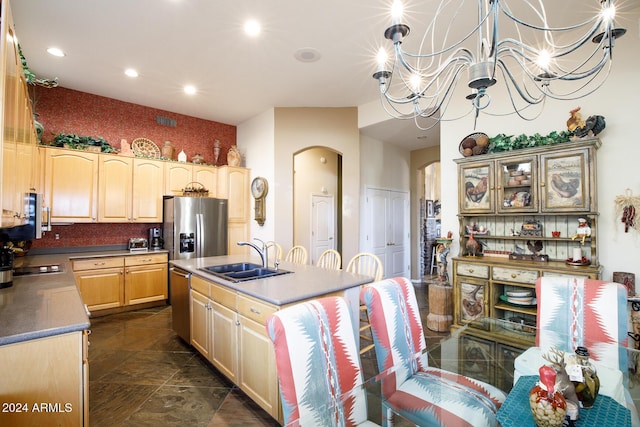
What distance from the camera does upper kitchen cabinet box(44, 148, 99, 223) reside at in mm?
3926

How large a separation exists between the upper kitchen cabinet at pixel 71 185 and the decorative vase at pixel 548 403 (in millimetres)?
5058

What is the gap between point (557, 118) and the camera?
3086 mm

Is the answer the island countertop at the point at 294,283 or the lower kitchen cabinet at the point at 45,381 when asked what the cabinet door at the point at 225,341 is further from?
the lower kitchen cabinet at the point at 45,381

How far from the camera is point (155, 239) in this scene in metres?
4.90

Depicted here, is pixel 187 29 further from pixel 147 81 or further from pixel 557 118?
pixel 557 118

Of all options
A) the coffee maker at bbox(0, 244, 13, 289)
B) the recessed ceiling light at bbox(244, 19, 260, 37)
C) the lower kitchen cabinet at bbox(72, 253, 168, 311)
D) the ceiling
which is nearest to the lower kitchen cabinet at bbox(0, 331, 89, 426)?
the coffee maker at bbox(0, 244, 13, 289)

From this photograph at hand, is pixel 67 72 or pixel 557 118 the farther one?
pixel 67 72

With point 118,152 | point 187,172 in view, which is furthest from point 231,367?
point 118,152

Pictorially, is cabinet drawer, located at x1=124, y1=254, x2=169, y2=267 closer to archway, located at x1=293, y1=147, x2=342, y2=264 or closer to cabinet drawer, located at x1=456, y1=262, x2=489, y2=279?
archway, located at x1=293, y1=147, x2=342, y2=264

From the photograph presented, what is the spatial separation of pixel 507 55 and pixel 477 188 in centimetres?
134

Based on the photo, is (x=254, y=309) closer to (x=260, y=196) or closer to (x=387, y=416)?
(x=387, y=416)

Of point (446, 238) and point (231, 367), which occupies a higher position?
point (446, 238)

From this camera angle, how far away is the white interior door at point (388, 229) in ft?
18.3

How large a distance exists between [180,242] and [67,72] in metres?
2.56
